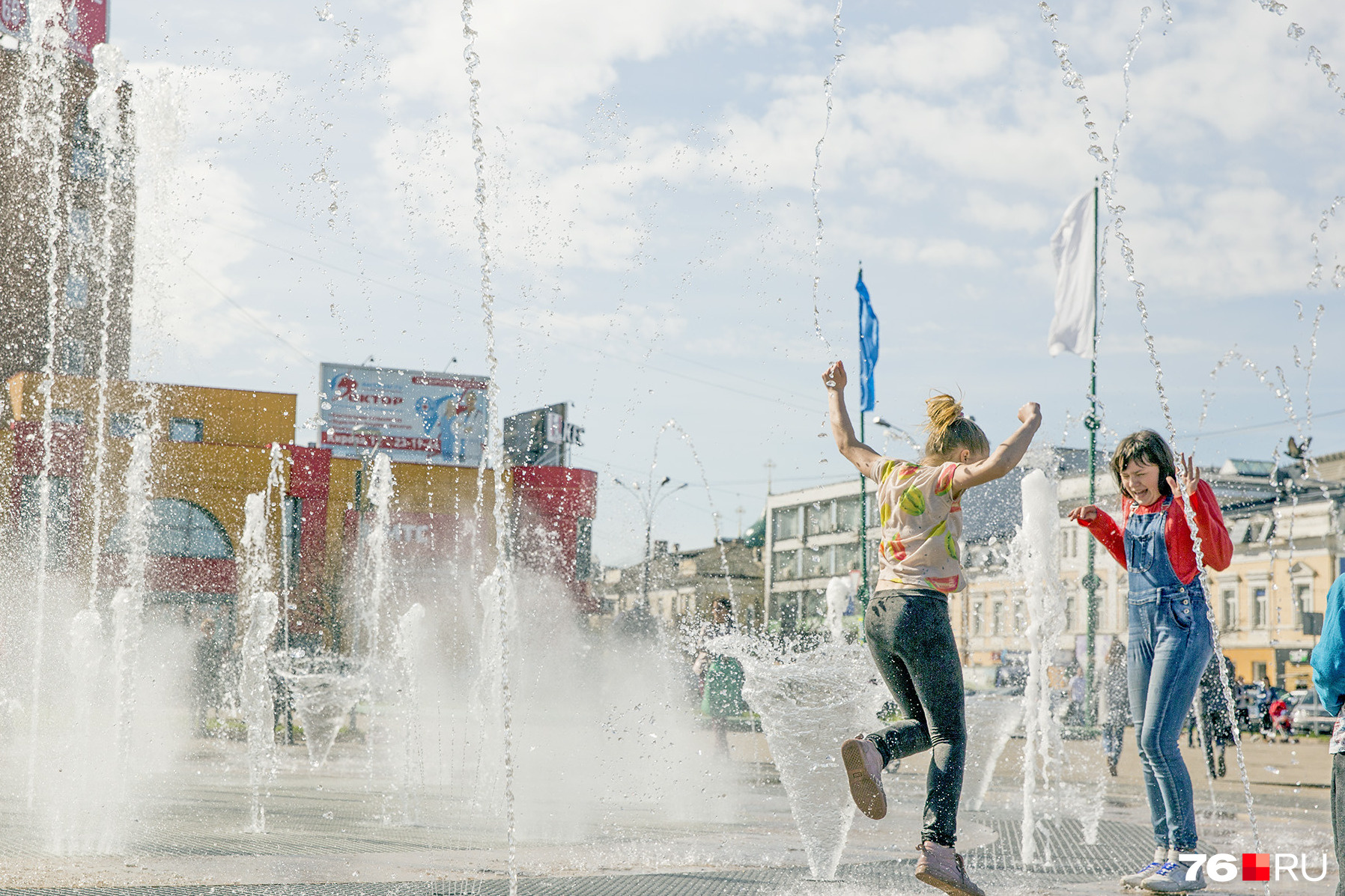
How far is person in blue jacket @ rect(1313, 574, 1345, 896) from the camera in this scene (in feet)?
9.91

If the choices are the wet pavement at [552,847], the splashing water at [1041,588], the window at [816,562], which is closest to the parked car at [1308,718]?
the wet pavement at [552,847]

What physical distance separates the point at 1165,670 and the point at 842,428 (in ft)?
4.64

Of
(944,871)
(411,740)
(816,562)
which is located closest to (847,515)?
(816,562)

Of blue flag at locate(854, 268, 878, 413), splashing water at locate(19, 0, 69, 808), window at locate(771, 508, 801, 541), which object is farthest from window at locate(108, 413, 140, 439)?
window at locate(771, 508, 801, 541)

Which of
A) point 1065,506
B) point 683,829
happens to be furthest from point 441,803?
point 1065,506

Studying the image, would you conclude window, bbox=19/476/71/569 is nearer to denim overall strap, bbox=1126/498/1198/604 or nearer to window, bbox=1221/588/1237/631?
denim overall strap, bbox=1126/498/1198/604

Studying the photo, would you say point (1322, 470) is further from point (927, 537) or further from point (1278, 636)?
point (927, 537)

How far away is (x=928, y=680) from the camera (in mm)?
4055

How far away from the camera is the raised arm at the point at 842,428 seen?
4.53 meters

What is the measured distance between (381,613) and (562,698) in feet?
53.6

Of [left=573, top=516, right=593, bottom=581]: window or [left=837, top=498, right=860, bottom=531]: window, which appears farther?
[left=837, top=498, right=860, bottom=531]: window

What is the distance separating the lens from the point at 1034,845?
6383mm

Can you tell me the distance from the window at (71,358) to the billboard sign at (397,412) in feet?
27.6

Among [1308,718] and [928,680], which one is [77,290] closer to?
[1308,718]
